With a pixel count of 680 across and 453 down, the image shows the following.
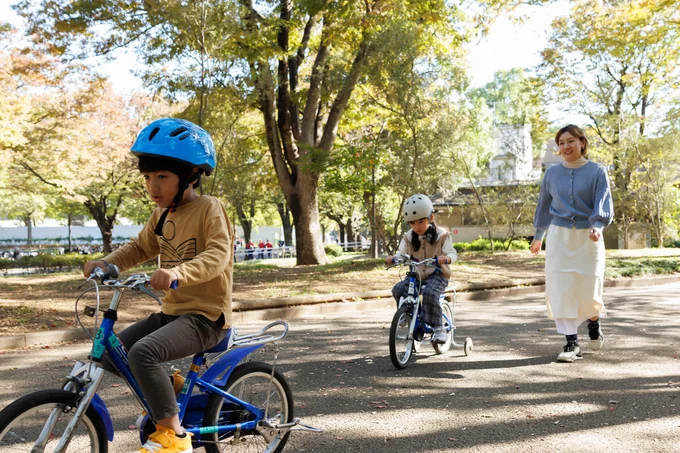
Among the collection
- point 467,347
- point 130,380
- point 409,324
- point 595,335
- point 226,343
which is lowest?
point 467,347

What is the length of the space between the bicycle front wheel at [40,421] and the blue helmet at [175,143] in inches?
44.1

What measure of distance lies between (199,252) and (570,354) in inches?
173

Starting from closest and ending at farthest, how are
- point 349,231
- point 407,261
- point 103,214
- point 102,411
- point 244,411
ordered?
1. point 102,411
2. point 244,411
3. point 407,261
4. point 103,214
5. point 349,231

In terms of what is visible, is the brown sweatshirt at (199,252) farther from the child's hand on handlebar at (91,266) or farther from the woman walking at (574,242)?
the woman walking at (574,242)

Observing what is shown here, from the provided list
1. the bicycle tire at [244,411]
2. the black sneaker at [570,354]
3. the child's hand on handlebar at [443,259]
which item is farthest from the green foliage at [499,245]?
the bicycle tire at [244,411]

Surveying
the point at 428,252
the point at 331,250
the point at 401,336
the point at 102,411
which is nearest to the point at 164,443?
the point at 102,411

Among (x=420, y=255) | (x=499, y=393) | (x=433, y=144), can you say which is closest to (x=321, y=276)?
(x=433, y=144)

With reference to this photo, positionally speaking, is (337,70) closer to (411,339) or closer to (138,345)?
(411,339)

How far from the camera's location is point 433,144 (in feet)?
63.9

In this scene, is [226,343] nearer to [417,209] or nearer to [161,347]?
[161,347]

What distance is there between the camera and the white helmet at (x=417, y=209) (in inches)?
240

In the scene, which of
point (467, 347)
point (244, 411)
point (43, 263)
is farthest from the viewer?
point (43, 263)

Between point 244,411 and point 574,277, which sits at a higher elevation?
point 574,277

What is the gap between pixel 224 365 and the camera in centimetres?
327
